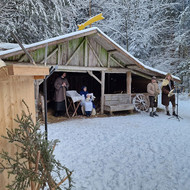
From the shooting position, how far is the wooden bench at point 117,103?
8148 mm

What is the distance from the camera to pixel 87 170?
349cm

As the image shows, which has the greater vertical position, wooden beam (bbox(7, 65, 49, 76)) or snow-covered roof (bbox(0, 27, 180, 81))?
snow-covered roof (bbox(0, 27, 180, 81))

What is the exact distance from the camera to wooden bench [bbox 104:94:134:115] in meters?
8.15

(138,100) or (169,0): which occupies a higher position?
(169,0)

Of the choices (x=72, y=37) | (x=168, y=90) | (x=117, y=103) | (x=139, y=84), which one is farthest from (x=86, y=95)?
(x=139, y=84)

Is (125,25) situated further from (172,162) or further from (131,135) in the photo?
(172,162)

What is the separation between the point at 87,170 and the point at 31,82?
2205 mm

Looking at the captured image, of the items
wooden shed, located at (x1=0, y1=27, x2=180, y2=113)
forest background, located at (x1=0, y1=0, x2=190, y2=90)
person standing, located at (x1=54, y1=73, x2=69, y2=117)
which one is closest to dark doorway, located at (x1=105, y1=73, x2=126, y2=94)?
wooden shed, located at (x1=0, y1=27, x2=180, y2=113)

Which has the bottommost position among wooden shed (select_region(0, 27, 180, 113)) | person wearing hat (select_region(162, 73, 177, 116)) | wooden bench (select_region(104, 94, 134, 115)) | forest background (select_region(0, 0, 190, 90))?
wooden bench (select_region(104, 94, 134, 115))

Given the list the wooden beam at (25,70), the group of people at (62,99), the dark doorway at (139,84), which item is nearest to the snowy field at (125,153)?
the group of people at (62,99)

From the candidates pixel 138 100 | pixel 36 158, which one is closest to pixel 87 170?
pixel 36 158

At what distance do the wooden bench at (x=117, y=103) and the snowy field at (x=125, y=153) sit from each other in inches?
49.7

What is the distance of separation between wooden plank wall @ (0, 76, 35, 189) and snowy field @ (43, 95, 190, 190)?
1.70 metres

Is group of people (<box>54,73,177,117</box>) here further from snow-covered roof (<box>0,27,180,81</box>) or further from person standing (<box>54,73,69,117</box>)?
snow-covered roof (<box>0,27,180,81</box>)
